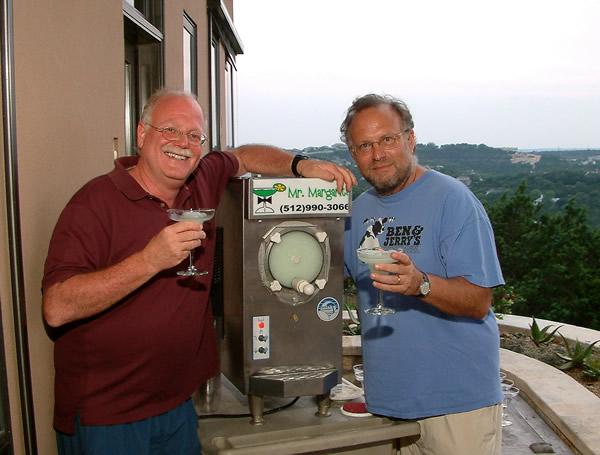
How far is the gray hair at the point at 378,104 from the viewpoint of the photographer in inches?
103

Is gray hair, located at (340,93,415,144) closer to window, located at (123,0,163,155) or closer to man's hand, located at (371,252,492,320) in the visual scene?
man's hand, located at (371,252,492,320)

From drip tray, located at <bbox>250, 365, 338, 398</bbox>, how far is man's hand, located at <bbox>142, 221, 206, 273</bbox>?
2.17 ft

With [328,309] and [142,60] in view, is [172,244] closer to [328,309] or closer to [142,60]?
[328,309]

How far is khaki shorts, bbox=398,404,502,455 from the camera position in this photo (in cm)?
247

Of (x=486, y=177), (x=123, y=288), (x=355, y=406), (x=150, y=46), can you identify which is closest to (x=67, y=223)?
(x=123, y=288)

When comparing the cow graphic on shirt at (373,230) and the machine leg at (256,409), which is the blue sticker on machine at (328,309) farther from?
the machine leg at (256,409)

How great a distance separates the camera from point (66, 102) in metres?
2.47

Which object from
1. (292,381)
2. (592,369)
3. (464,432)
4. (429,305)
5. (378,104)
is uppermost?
(378,104)

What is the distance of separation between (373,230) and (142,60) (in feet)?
10.2

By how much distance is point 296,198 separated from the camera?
7.89 feet

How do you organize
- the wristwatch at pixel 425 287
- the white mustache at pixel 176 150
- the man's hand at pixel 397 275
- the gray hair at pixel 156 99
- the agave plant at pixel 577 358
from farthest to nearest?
the agave plant at pixel 577 358, the gray hair at pixel 156 99, the white mustache at pixel 176 150, the wristwatch at pixel 425 287, the man's hand at pixel 397 275

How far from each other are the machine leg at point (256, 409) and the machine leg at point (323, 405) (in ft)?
0.71

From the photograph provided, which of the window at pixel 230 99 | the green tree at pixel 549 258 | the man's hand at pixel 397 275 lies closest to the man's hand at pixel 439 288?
the man's hand at pixel 397 275

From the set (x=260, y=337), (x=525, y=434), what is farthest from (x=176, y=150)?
(x=525, y=434)
